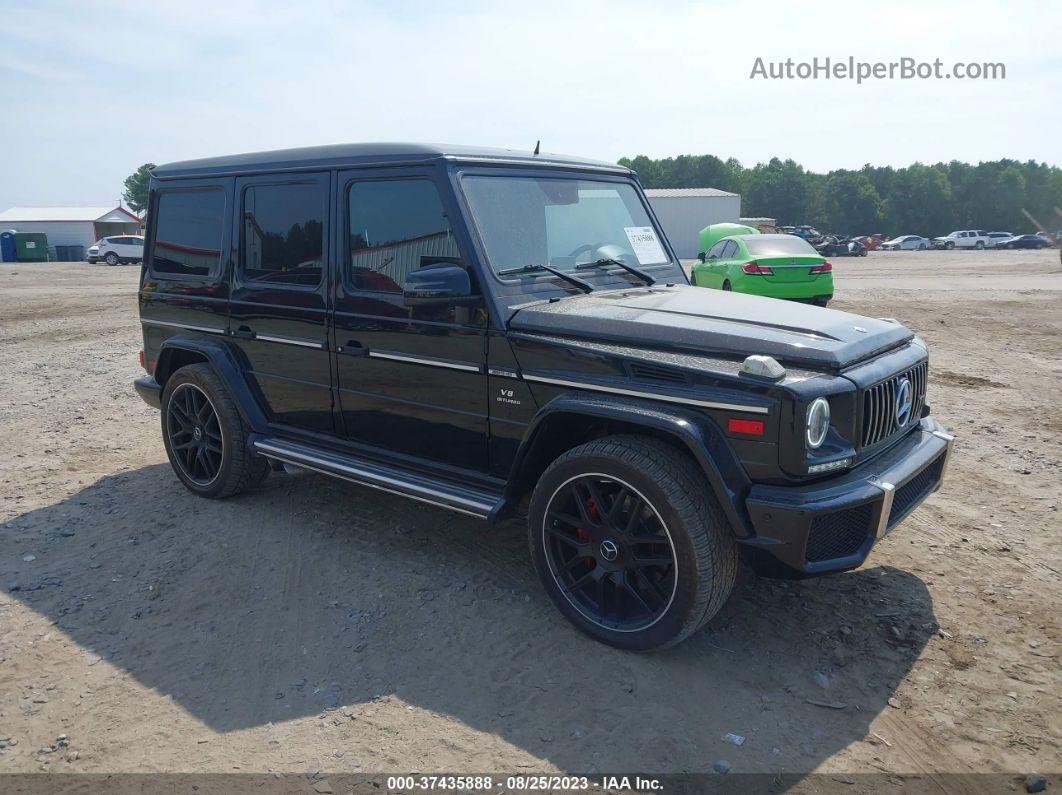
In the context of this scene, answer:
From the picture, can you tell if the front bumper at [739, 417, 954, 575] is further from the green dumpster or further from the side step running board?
the green dumpster

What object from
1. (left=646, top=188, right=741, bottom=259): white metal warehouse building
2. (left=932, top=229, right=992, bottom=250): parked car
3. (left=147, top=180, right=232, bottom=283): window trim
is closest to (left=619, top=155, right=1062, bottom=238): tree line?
(left=932, top=229, right=992, bottom=250): parked car

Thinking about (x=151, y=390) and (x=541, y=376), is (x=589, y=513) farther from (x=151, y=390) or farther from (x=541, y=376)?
(x=151, y=390)

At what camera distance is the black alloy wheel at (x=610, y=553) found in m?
3.50

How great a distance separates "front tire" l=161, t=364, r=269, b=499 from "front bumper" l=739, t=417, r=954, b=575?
338 centimetres

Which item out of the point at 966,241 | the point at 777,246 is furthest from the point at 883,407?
the point at 966,241

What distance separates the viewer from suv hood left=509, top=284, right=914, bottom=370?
135 inches

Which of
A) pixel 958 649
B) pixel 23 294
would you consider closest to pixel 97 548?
pixel 958 649

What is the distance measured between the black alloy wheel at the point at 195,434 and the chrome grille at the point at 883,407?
385cm

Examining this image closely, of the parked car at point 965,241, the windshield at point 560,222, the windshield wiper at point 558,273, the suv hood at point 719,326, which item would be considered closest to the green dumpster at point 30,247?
the windshield at point 560,222

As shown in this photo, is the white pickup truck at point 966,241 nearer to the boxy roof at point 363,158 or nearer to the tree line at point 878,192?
the tree line at point 878,192

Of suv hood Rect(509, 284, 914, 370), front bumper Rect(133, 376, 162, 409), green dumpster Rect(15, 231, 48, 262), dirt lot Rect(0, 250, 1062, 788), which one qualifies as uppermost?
green dumpster Rect(15, 231, 48, 262)

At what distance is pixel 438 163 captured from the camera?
4094mm

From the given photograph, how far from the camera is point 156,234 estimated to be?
19.0 ft

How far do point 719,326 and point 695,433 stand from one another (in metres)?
0.61
